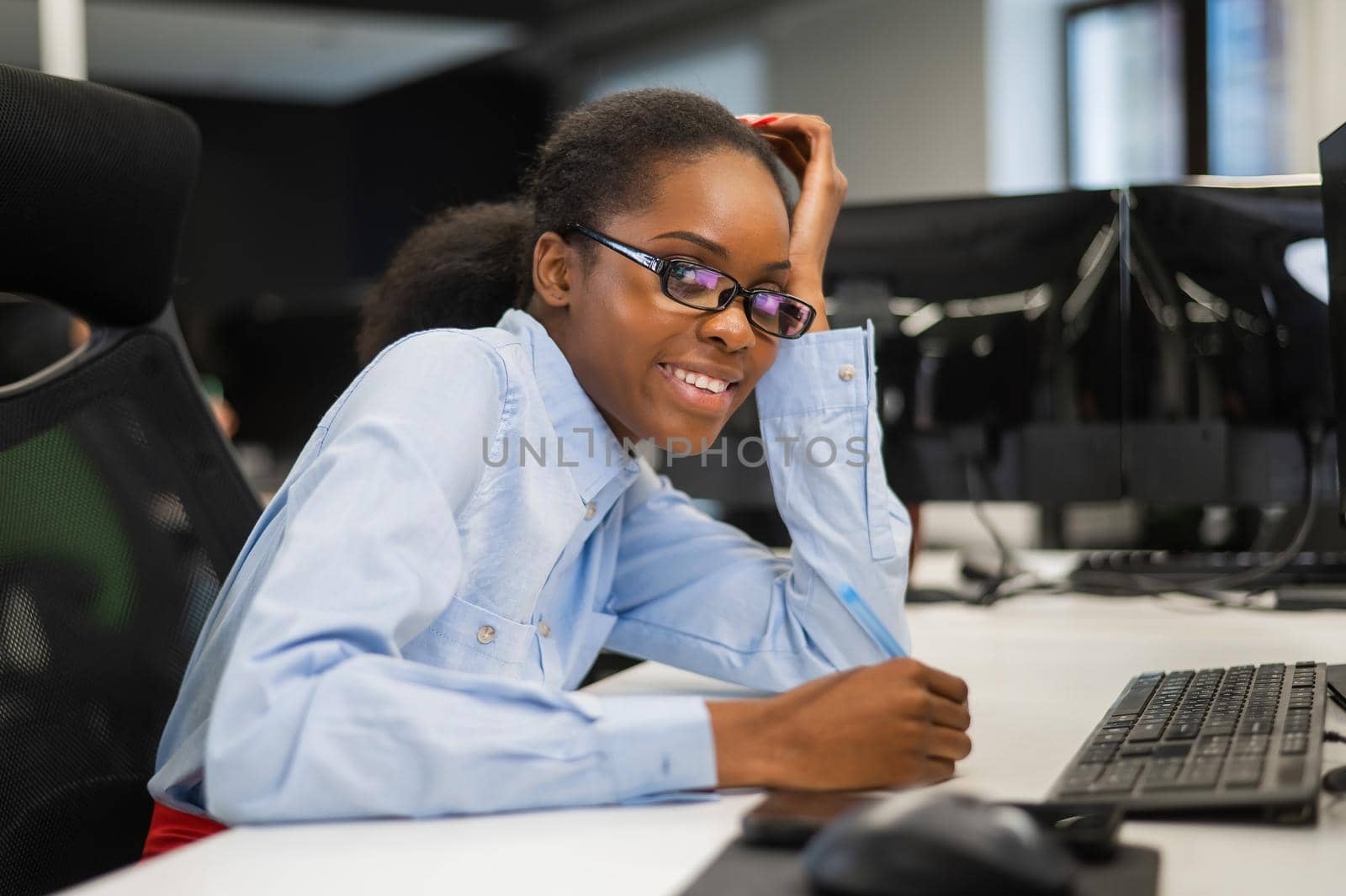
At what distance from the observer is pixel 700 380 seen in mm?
1134

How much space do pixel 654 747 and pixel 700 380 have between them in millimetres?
433

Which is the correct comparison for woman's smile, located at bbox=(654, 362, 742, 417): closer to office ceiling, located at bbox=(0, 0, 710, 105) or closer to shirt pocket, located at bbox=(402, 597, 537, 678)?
shirt pocket, located at bbox=(402, 597, 537, 678)

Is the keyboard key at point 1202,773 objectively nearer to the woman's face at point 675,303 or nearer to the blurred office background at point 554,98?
the woman's face at point 675,303

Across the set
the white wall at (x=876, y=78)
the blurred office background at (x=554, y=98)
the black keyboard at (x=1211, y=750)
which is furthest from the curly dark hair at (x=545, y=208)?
the white wall at (x=876, y=78)

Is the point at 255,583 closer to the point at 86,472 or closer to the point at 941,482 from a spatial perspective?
the point at 86,472

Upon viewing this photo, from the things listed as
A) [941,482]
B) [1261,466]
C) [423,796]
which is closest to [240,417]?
[941,482]

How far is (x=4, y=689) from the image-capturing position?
0.98 m

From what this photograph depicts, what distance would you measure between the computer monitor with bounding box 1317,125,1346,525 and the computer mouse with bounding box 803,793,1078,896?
0.76 m

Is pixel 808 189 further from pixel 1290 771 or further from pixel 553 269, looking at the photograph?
pixel 1290 771

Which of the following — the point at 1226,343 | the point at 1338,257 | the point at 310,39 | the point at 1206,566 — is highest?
the point at 310,39

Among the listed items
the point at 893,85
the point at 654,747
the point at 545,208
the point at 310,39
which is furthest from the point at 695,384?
the point at 310,39

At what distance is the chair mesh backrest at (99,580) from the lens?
3.24 ft

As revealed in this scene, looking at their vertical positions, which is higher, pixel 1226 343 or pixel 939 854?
pixel 1226 343

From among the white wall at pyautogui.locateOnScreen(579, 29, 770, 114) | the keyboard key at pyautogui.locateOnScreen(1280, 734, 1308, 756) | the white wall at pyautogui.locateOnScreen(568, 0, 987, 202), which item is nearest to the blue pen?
the keyboard key at pyautogui.locateOnScreen(1280, 734, 1308, 756)
